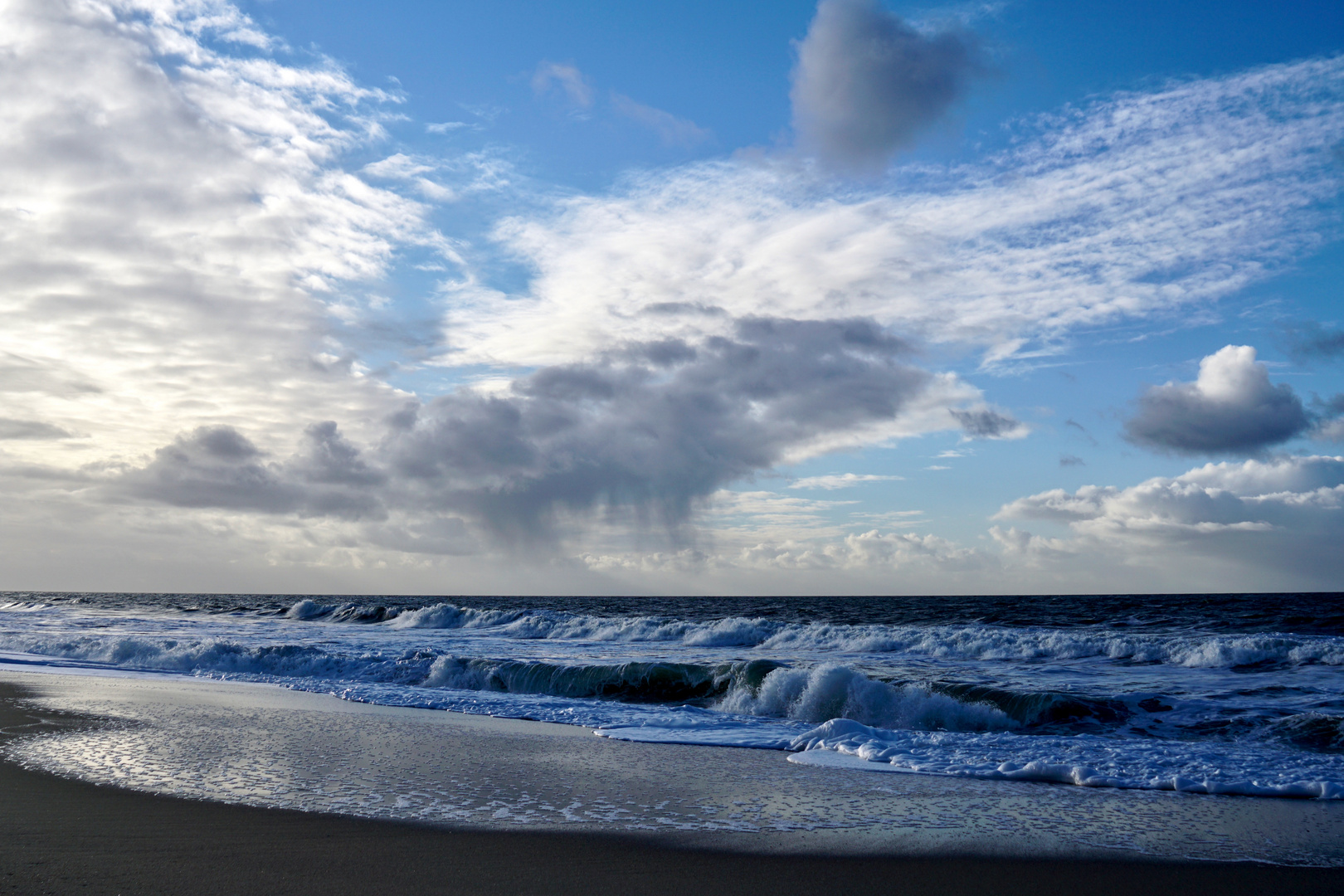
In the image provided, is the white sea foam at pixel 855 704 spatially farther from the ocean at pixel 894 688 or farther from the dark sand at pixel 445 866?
the dark sand at pixel 445 866

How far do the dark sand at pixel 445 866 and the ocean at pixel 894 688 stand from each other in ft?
11.5

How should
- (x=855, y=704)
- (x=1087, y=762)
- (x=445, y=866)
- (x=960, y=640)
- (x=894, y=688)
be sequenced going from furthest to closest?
(x=960, y=640) → (x=894, y=688) → (x=855, y=704) → (x=1087, y=762) → (x=445, y=866)

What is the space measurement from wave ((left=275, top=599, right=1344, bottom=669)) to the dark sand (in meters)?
17.4

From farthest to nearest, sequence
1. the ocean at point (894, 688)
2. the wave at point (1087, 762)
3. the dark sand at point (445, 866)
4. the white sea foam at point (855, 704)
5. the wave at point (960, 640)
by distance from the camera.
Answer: the wave at point (960, 640), the white sea foam at point (855, 704), the ocean at point (894, 688), the wave at point (1087, 762), the dark sand at point (445, 866)

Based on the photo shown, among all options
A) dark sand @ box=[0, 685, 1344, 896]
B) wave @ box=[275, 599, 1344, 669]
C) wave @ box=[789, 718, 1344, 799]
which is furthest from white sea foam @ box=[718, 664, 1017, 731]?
wave @ box=[275, 599, 1344, 669]

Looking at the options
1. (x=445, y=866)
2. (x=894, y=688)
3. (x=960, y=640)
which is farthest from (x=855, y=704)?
(x=960, y=640)

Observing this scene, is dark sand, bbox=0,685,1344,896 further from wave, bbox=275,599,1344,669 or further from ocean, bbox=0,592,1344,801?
wave, bbox=275,599,1344,669

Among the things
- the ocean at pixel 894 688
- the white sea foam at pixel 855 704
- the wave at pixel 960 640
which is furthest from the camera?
the wave at pixel 960 640

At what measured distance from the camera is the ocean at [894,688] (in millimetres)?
9836

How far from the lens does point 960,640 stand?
2500cm

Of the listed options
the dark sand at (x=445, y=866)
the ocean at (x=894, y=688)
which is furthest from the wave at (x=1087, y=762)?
the dark sand at (x=445, y=866)

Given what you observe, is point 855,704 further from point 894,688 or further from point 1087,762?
point 1087,762

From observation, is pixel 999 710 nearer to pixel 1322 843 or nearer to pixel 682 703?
pixel 682 703

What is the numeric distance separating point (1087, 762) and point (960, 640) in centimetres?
1616
